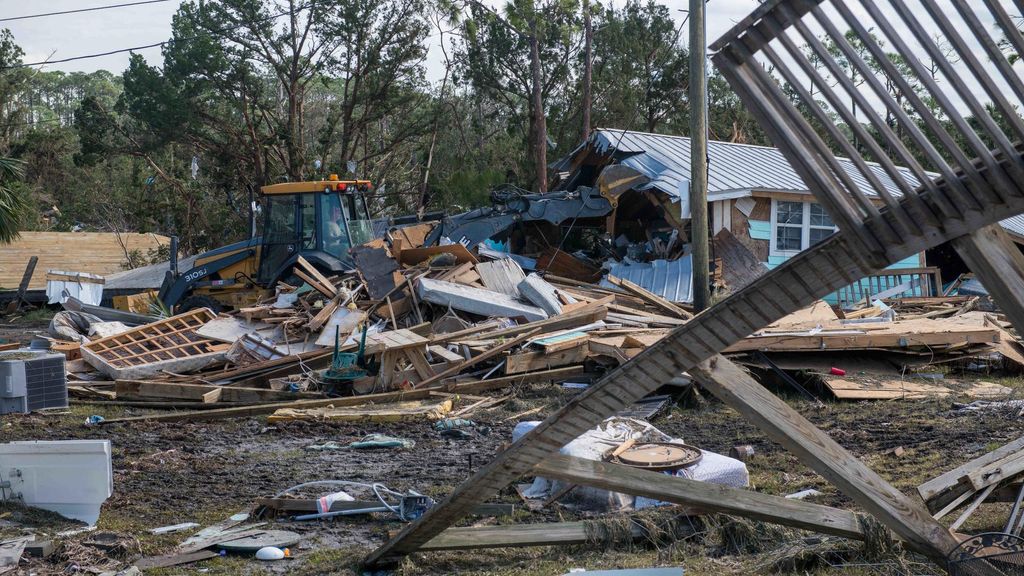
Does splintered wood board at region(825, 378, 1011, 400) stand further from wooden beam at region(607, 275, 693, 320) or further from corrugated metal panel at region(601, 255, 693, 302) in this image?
corrugated metal panel at region(601, 255, 693, 302)

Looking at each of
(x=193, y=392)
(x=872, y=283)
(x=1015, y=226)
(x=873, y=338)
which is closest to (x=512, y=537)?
(x=873, y=338)

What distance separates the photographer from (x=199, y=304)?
18.4 meters

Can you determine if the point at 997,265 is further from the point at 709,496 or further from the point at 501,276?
the point at 501,276

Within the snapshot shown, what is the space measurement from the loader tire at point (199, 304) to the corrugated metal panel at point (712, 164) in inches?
360

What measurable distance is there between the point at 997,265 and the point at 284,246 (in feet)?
52.5

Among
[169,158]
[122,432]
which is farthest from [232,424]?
[169,158]

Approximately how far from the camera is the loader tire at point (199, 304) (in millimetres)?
18344

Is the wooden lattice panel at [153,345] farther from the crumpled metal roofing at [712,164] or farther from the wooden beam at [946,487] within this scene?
the wooden beam at [946,487]

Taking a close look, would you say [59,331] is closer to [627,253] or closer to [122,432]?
[122,432]

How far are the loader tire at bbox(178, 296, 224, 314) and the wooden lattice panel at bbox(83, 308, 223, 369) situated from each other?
3199mm

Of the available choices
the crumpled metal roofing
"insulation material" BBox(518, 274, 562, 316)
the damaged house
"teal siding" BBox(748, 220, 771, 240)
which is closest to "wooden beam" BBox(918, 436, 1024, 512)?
"insulation material" BBox(518, 274, 562, 316)

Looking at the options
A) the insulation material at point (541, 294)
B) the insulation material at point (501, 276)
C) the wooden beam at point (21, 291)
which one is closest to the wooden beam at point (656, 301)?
the insulation material at point (541, 294)

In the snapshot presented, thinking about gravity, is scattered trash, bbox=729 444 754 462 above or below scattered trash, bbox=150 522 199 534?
above

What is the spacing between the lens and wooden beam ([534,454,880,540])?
5.08 metres
